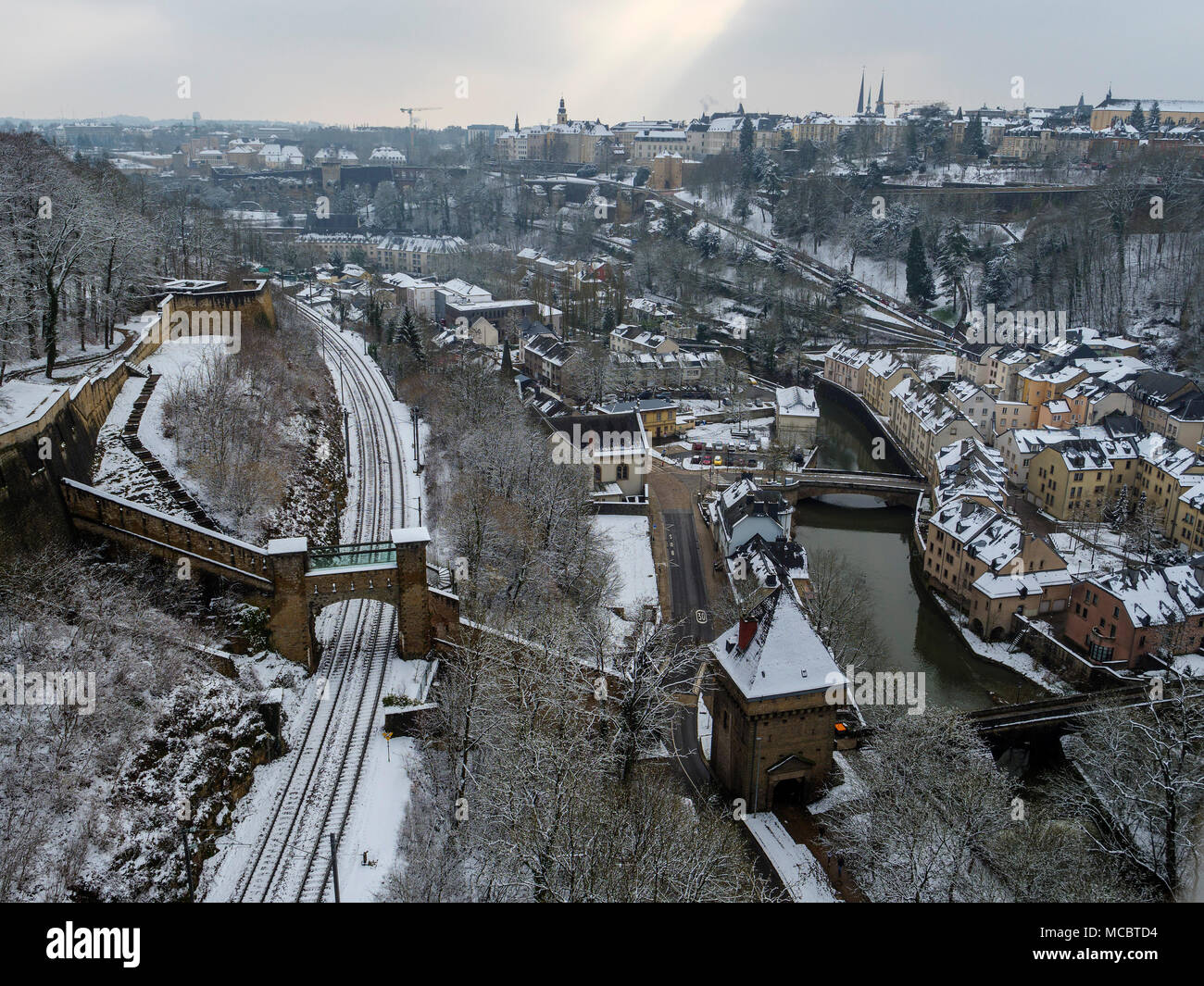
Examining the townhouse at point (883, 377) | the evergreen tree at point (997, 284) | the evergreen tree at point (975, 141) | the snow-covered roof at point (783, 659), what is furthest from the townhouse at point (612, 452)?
the evergreen tree at point (975, 141)

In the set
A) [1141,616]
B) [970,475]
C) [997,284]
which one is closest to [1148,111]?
[997,284]

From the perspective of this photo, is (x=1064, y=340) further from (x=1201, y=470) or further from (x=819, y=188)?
(x=819, y=188)

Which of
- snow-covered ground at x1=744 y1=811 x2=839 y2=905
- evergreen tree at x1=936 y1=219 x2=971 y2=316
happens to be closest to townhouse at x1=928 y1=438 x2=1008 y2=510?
snow-covered ground at x1=744 y1=811 x2=839 y2=905

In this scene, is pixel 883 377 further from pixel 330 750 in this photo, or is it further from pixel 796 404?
pixel 330 750

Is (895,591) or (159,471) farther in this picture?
(895,591)
